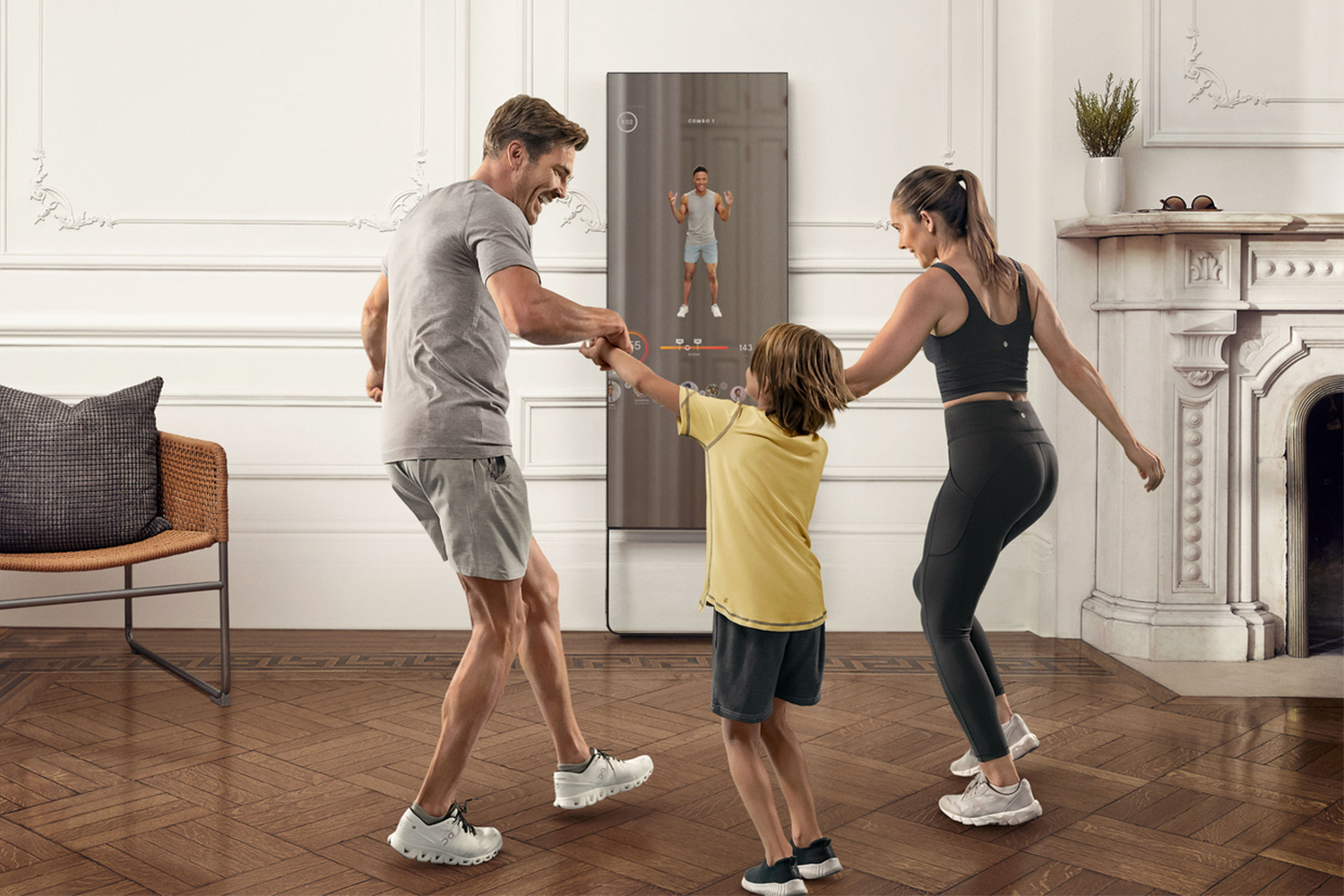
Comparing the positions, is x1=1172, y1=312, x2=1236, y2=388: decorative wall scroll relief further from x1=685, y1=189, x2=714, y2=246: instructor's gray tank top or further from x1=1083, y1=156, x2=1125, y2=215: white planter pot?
x1=685, y1=189, x2=714, y2=246: instructor's gray tank top


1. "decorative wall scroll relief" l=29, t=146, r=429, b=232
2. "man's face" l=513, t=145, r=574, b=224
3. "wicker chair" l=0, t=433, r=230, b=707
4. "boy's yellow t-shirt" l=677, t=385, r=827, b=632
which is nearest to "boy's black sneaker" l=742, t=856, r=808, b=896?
"boy's yellow t-shirt" l=677, t=385, r=827, b=632

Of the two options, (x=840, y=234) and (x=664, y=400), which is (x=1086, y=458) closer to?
(x=840, y=234)

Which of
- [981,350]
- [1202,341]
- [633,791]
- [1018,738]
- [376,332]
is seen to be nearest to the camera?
[981,350]

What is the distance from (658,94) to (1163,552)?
246 cm

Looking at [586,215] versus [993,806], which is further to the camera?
[586,215]

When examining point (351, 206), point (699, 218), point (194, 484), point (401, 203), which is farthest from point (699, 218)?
point (194, 484)

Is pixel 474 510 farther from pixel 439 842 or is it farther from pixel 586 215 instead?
pixel 586 215

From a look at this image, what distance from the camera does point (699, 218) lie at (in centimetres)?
411

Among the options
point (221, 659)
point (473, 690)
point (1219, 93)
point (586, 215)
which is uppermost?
point (1219, 93)

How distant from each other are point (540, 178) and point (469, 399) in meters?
0.47

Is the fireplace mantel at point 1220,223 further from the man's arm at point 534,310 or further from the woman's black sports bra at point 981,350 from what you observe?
the man's arm at point 534,310

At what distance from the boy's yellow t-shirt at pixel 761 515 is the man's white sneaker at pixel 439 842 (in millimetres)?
716

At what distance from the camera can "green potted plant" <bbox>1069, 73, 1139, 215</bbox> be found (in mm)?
3949


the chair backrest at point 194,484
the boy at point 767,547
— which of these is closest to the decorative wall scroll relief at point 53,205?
the chair backrest at point 194,484
